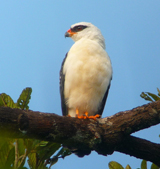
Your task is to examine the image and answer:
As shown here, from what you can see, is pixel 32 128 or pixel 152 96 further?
pixel 152 96

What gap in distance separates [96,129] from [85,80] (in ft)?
5.24

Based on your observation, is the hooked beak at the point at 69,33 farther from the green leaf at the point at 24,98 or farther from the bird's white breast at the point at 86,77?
the green leaf at the point at 24,98

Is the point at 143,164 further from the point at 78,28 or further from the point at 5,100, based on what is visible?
the point at 78,28

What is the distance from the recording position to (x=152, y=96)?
12.4ft

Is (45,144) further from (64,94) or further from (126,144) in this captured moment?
(64,94)

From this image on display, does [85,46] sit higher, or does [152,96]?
[85,46]

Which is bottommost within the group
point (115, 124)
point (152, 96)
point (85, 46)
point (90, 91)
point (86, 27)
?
point (115, 124)

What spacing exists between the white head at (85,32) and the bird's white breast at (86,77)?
30.3 inches

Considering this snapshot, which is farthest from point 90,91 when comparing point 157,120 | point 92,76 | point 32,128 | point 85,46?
point 32,128

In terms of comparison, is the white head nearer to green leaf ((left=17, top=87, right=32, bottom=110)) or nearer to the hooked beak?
the hooked beak

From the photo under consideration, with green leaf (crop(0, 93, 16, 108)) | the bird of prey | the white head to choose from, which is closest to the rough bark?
green leaf (crop(0, 93, 16, 108))

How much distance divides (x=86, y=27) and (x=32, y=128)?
13.1 feet

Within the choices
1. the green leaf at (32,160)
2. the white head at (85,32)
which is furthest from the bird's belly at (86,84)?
the green leaf at (32,160)

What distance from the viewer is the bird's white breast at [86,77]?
4906 millimetres
